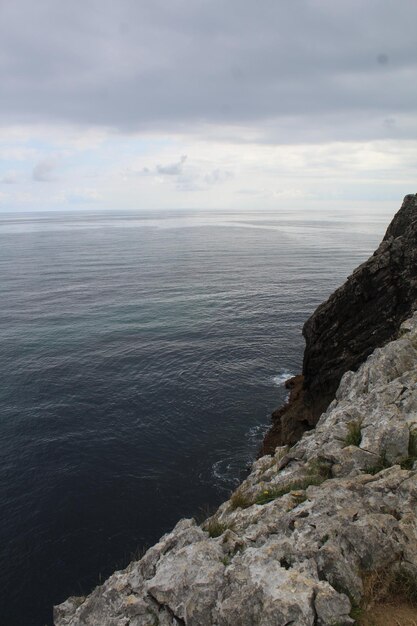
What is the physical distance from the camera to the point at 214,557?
41.6 ft

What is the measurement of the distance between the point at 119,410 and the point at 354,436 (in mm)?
33492

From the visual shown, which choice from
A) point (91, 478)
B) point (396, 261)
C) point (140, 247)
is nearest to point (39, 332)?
point (91, 478)

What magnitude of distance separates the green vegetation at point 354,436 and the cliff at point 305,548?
72 millimetres

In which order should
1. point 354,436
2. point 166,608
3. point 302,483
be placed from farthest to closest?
point 354,436
point 302,483
point 166,608

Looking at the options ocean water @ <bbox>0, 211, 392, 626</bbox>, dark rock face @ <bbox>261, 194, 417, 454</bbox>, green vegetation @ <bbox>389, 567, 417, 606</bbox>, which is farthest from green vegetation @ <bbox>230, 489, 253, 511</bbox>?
dark rock face @ <bbox>261, 194, 417, 454</bbox>

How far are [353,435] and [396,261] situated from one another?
2161 centimetres

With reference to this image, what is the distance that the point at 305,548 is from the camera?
12172 mm

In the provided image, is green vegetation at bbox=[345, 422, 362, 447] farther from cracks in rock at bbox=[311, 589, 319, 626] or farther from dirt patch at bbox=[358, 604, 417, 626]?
cracks in rock at bbox=[311, 589, 319, 626]

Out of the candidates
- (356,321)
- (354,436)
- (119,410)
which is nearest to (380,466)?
(354,436)

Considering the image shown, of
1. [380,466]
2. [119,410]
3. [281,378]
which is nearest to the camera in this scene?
[380,466]

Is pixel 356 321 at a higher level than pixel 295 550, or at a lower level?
higher

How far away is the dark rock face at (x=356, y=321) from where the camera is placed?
33375 millimetres

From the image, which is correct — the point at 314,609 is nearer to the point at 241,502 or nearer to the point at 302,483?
the point at 302,483

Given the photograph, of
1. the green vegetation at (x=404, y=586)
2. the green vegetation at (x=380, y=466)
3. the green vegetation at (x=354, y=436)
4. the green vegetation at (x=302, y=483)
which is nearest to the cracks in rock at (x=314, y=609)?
the green vegetation at (x=404, y=586)
